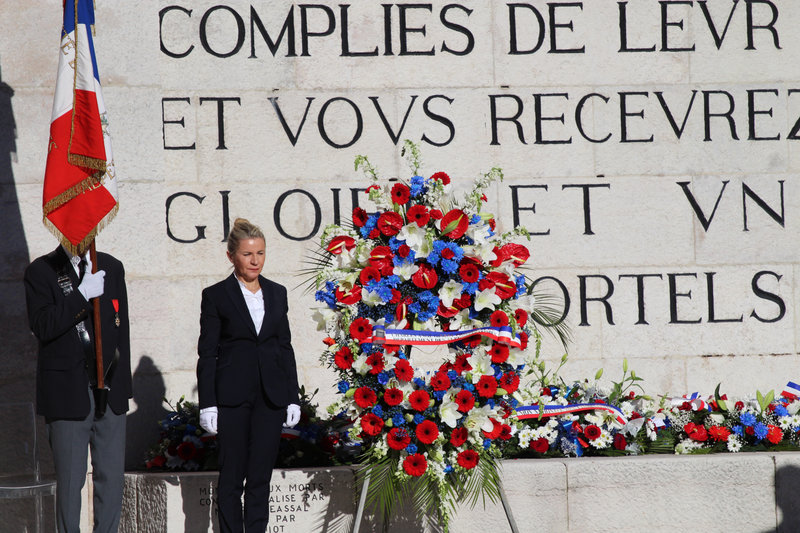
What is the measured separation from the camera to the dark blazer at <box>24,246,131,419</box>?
5.14 meters

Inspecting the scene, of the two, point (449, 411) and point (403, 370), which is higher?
point (403, 370)

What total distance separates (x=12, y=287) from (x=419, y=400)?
131 inches

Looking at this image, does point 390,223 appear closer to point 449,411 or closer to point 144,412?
point 449,411

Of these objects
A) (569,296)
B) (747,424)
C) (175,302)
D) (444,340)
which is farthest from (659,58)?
(175,302)

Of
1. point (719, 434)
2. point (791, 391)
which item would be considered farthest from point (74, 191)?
point (791, 391)

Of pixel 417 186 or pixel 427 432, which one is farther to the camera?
pixel 417 186

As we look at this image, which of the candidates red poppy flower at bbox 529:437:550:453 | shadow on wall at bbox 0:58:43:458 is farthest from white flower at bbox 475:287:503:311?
shadow on wall at bbox 0:58:43:458

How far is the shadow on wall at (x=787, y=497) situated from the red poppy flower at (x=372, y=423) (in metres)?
2.70

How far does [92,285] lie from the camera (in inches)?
206

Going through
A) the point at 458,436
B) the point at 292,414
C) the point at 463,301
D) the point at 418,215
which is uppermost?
the point at 418,215

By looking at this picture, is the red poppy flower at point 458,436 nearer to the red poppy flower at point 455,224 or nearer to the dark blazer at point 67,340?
the red poppy flower at point 455,224

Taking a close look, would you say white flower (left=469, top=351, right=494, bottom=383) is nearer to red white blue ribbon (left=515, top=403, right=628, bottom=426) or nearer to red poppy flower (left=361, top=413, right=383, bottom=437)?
red poppy flower (left=361, top=413, right=383, bottom=437)

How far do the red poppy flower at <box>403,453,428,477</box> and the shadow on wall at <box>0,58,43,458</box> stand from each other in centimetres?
301

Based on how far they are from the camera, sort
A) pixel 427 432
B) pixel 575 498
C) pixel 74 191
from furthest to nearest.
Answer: pixel 575 498 → pixel 74 191 → pixel 427 432
